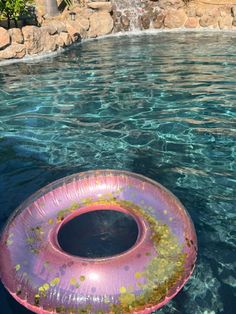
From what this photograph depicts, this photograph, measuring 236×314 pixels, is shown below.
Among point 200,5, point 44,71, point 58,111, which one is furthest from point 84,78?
point 200,5

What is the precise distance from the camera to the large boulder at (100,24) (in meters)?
17.9

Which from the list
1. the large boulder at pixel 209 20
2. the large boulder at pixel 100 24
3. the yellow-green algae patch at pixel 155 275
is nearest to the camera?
the yellow-green algae patch at pixel 155 275

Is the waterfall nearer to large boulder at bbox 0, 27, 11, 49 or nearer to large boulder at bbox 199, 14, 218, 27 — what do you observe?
large boulder at bbox 199, 14, 218, 27

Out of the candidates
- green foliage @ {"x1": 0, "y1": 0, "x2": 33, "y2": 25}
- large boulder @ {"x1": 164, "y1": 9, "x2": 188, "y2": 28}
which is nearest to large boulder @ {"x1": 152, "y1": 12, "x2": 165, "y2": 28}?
large boulder @ {"x1": 164, "y1": 9, "x2": 188, "y2": 28}

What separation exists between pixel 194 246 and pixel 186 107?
18.9 ft

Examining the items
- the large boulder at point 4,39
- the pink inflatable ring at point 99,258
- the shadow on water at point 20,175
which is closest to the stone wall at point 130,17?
the large boulder at point 4,39

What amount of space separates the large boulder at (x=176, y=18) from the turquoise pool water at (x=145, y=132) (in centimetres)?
556

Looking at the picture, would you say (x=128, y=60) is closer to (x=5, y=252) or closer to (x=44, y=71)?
(x=44, y=71)

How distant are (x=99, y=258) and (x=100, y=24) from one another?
55.2ft

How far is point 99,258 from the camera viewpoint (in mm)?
3340

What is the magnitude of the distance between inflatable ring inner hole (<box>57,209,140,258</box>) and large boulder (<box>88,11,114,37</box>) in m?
14.7

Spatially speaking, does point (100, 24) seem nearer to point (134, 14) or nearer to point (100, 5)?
point (100, 5)

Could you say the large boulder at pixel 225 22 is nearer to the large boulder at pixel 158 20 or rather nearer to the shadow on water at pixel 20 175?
the large boulder at pixel 158 20

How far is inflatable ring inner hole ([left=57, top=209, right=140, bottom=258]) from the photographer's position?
14.0 ft
